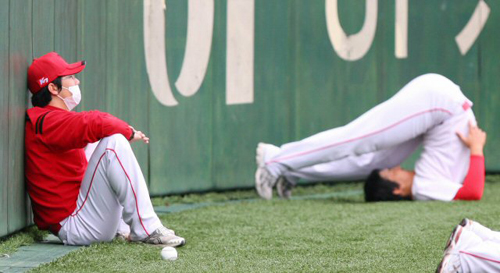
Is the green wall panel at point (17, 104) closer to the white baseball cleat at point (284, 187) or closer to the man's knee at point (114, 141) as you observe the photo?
the man's knee at point (114, 141)

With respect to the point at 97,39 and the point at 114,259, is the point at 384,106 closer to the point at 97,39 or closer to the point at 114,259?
the point at 97,39

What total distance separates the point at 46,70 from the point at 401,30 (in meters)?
4.40

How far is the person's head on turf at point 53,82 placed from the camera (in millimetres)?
4816

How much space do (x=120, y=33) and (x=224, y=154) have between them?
1.46 m

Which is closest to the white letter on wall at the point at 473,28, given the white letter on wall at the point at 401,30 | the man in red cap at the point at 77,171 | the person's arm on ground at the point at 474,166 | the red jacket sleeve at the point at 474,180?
the white letter on wall at the point at 401,30

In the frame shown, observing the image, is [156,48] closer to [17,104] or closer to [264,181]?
[264,181]

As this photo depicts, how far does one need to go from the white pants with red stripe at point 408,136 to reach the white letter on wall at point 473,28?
6.84ft

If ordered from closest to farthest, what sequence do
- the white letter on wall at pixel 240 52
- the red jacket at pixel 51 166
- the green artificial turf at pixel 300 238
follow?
the green artificial turf at pixel 300 238 < the red jacket at pixel 51 166 < the white letter on wall at pixel 240 52

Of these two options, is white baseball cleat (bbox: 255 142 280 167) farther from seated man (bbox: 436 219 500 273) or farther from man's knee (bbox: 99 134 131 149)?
seated man (bbox: 436 219 500 273)

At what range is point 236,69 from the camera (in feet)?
24.3

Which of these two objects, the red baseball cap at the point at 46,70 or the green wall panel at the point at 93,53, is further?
the green wall panel at the point at 93,53

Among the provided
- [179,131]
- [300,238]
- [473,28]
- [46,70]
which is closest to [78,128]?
[46,70]

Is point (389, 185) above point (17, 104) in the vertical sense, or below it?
below

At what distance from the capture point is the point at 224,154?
743 cm
